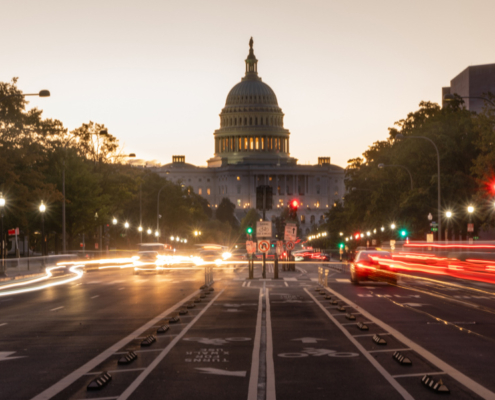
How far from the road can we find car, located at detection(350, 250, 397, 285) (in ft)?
32.3

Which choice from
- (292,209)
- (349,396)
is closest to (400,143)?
(292,209)

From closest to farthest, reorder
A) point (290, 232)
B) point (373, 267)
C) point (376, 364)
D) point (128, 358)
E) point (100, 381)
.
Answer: point (100, 381), point (376, 364), point (128, 358), point (373, 267), point (290, 232)

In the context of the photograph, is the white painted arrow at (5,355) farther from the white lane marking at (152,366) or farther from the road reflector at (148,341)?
the white lane marking at (152,366)

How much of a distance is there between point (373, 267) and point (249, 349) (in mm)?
23856

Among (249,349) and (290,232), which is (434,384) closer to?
(249,349)

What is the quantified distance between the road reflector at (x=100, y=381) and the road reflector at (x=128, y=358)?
4.44 ft

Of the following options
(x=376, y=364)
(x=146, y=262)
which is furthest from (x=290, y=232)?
(x=376, y=364)

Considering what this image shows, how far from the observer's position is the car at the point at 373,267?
37.7 m

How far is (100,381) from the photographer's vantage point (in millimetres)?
11102

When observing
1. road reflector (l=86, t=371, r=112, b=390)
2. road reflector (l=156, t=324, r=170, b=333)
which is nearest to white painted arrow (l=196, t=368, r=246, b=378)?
road reflector (l=86, t=371, r=112, b=390)

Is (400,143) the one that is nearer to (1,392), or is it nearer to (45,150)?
(45,150)

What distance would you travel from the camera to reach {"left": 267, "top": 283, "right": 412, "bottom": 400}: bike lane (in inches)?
420

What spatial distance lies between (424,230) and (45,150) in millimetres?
35175

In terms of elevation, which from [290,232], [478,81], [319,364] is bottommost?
[319,364]
